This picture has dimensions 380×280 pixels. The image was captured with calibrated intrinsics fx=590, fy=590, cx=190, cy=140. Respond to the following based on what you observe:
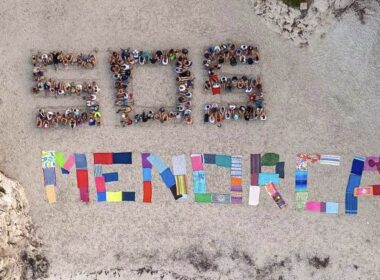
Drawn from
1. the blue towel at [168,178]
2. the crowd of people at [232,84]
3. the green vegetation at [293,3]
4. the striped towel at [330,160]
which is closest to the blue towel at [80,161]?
the blue towel at [168,178]

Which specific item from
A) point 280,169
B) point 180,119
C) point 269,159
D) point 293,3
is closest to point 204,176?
point 180,119

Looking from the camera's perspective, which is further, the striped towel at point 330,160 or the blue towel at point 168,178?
the blue towel at point 168,178

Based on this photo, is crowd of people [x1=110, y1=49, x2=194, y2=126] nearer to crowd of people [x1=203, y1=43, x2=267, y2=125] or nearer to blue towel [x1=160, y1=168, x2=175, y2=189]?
crowd of people [x1=203, y1=43, x2=267, y2=125]

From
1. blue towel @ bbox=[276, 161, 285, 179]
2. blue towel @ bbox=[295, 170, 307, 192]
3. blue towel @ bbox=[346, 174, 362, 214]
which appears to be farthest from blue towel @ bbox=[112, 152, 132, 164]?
blue towel @ bbox=[346, 174, 362, 214]

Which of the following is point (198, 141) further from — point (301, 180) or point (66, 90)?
point (66, 90)

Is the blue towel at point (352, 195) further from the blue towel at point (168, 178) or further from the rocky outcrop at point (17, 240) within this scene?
the rocky outcrop at point (17, 240)

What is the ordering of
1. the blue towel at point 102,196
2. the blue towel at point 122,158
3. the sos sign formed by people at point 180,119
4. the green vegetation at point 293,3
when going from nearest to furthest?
the green vegetation at point 293,3
the sos sign formed by people at point 180,119
the blue towel at point 122,158
the blue towel at point 102,196

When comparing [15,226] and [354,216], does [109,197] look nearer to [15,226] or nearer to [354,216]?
[15,226]
